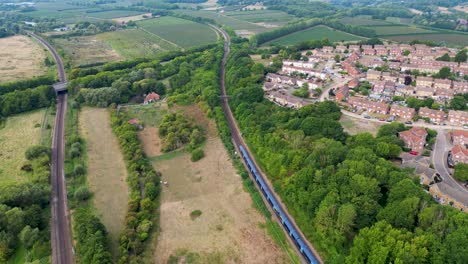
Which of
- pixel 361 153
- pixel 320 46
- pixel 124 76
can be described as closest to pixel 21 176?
pixel 124 76

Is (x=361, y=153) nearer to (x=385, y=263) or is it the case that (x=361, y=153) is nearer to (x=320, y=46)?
(x=385, y=263)

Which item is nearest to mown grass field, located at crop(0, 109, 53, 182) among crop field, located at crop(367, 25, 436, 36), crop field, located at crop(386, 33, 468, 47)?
crop field, located at crop(386, 33, 468, 47)

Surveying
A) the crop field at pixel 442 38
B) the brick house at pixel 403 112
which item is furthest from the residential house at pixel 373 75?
the crop field at pixel 442 38

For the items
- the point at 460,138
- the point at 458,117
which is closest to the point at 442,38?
the point at 458,117

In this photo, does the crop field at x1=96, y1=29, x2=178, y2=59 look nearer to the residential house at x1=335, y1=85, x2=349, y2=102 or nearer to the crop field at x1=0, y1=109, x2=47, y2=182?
the crop field at x1=0, y1=109, x2=47, y2=182

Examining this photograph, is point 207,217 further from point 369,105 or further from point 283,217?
point 369,105
